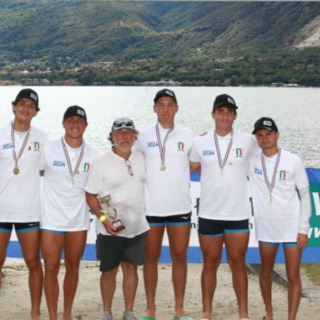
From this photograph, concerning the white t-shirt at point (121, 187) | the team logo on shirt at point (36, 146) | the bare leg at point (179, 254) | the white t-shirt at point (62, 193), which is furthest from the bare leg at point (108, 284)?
the team logo on shirt at point (36, 146)

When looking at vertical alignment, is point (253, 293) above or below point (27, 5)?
below

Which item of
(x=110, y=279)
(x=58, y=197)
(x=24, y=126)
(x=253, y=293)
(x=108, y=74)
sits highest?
(x=108, y=74)

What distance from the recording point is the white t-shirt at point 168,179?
537cm

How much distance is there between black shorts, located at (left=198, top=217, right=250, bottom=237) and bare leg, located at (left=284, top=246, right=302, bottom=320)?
0.47 meters

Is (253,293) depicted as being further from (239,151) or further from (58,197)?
(58,197)

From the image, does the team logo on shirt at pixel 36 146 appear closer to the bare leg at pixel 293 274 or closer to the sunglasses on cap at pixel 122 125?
the sunglasses on cap at pixel 122 125

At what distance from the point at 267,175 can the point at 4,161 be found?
2.59m

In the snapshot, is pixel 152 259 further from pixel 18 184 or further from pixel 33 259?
pixel 18 184

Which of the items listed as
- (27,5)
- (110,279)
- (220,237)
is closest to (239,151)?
(220,237)

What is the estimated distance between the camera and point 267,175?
17.1ft

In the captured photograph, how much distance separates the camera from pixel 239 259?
5328mm

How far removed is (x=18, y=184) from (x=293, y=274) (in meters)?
2.85

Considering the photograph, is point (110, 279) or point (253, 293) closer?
point (110, 279)

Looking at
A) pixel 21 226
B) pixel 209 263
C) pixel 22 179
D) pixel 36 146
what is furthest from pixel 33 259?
pixel 209 263
